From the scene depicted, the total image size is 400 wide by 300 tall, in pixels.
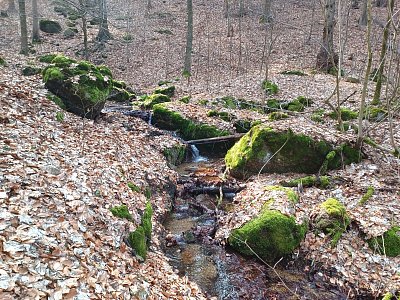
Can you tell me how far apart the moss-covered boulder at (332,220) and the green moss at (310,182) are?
1245 millimetres

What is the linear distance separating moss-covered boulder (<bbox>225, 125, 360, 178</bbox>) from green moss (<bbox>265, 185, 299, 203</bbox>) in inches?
53.3

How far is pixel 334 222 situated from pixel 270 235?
1.42 metres

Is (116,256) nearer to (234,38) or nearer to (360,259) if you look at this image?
(360,259)

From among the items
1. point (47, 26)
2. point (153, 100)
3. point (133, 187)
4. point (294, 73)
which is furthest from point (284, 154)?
point (47, 26)

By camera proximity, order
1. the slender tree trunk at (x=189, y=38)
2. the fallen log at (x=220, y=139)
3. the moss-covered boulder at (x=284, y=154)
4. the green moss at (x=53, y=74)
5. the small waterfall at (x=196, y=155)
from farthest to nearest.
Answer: the slender tree trunk at (x=189, y=38) → the small waterfall at (x=196, y=155) → the fallen log at (x=220, y=139) → the green moss at (x=53, y=74) → the moss-covered boulder at (x=284, y=154)

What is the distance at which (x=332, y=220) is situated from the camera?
289 inches

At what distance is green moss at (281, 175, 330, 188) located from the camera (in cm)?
891

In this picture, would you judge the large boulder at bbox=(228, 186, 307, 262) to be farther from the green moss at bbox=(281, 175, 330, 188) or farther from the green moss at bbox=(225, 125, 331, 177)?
the green moss at bbox=(225, 125, 331, 177)

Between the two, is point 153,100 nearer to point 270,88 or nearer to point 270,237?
point 270,88

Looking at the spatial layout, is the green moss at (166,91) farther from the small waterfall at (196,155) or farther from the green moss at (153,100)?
the small waterfall at (196,155)

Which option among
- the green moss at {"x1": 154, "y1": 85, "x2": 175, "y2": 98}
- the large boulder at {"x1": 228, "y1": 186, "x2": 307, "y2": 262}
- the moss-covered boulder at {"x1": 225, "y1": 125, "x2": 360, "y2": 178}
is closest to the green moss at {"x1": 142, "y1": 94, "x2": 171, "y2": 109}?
the green moss at {"x1": 154, "y1": 85, "x2": 175, "y2": 98}

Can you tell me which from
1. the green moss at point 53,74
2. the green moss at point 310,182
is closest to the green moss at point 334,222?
the green moss at point 310,182

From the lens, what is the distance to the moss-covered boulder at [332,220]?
718cm

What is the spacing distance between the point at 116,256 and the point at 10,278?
1797 mm
